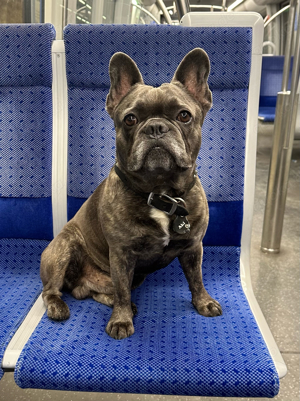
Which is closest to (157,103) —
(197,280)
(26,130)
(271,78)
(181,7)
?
(197,280)

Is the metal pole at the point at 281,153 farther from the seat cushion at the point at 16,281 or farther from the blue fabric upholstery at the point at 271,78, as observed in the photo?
the blue fabric upholstery at the point at 271,78

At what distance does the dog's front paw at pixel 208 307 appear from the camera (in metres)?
1.30

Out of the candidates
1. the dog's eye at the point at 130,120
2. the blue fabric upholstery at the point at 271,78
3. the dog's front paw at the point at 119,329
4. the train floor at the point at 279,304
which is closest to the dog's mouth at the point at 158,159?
the dog's eye at the point at 130,120

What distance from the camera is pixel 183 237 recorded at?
1225 millimetres

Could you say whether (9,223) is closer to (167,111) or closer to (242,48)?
(167,111)

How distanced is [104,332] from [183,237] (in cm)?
36

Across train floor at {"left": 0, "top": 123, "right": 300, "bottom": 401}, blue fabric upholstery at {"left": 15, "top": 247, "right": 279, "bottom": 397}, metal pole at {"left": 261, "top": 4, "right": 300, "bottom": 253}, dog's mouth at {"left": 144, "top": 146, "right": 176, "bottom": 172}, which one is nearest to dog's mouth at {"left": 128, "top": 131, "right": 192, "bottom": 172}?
dog's mouth at {"left": 144, "top": 146, "right": 176, "bottom": 172}

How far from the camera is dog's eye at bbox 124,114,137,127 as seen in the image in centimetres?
113

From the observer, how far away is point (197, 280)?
1362 mm

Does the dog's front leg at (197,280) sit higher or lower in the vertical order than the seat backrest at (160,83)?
lower

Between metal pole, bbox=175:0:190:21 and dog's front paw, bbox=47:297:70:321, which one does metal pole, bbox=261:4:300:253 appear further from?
dog's front paw, bbox=47:297:70:321

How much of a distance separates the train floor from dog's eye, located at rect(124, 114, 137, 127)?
44.8 inches

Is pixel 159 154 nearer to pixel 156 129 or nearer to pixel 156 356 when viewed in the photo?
pixel 156 129

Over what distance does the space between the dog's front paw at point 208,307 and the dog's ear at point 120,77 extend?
2.21 feet
